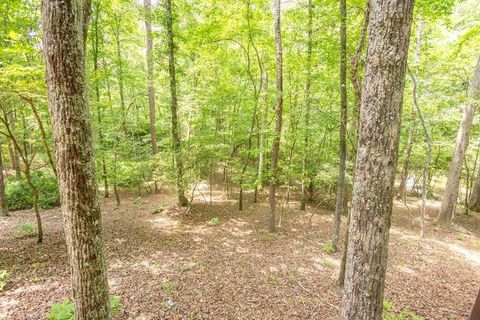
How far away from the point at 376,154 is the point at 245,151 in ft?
25.6

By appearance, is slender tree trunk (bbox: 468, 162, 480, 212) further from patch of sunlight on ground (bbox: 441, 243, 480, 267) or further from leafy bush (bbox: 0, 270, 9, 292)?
leafy bush (bbox: 0, 270, 9, 292)

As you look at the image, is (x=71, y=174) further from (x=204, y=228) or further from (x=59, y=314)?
(x=204, y=228)

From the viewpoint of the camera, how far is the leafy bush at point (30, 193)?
10.6 metres

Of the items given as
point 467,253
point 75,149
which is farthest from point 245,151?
point 467,253

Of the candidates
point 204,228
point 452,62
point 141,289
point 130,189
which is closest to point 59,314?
point 141,289

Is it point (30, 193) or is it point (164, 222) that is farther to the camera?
point (30, 193)

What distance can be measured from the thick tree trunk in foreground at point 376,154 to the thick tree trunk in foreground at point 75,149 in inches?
126

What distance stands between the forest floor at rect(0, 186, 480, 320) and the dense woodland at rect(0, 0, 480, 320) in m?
0.07

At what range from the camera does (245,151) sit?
10391 millimetres

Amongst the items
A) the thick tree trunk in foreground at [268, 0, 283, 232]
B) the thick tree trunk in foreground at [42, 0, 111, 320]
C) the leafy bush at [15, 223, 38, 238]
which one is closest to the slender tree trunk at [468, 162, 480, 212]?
the thick tree trunk in foreground at [268, 0, 283, 232]

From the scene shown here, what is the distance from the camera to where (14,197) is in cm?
1071

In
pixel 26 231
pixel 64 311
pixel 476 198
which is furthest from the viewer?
pixel 476 198

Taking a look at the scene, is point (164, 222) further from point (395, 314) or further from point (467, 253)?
point (467, 253)

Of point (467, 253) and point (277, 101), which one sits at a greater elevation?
point (277, 101)
